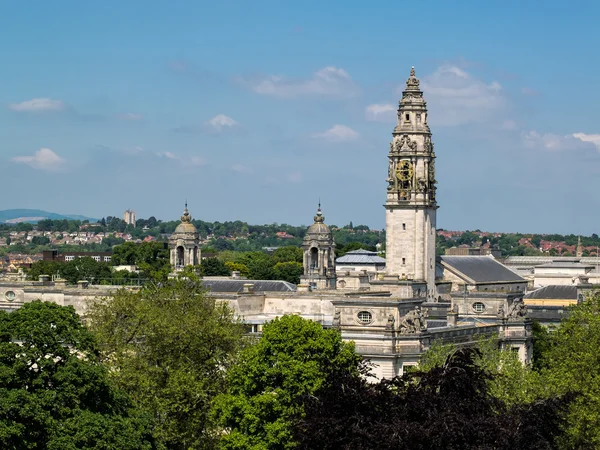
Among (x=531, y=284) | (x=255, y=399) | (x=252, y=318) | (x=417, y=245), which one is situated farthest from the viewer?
(x=531, y=284)

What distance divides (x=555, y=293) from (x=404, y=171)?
72.3ft

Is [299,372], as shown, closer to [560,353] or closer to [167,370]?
[167,370]

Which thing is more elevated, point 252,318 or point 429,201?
point 429,201

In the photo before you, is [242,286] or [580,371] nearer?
[580,371]

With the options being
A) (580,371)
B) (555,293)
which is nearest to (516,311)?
(580,371)

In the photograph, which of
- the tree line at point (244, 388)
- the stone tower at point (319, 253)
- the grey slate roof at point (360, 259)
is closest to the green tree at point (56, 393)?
the tree line at point (244, 388)

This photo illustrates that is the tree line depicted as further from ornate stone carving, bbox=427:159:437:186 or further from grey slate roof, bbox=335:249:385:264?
grey slate roof, bbox=335:249:385:264

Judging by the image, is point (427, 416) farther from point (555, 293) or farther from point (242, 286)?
point (555, 293)

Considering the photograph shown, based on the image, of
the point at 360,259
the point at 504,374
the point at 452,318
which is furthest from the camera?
the point at 360,259

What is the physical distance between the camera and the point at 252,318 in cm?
11106

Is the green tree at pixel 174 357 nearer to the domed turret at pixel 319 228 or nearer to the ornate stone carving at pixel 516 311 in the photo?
the ornate stone carving at pixel 516 311

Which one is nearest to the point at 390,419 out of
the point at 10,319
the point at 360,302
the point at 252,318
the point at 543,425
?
the point at 543,425

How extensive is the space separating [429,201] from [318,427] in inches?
2960

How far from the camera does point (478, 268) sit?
148375 millimetres
